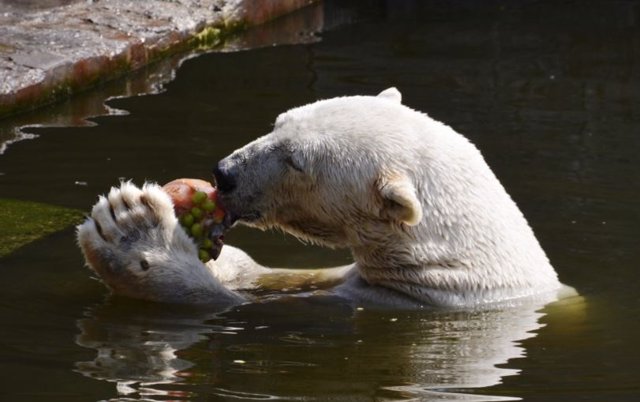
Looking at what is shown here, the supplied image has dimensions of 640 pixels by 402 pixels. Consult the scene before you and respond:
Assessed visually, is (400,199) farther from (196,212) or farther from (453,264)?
(196,212)

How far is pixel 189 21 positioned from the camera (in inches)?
403

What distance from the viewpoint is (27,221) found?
6.47 m

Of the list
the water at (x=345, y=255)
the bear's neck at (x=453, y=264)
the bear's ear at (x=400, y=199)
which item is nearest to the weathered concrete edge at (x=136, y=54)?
the water at (x=345, y=255)

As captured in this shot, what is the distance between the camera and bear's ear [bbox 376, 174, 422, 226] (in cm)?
511

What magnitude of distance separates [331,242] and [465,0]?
23.3 feet

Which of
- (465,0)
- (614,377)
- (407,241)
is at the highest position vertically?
(465,0)

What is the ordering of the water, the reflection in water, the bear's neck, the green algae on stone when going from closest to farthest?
the reflection in water
the water
the bear's neck
the green algae on stone

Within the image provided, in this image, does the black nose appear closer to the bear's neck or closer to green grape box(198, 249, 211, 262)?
green grape box(198, 249, 211, 262)

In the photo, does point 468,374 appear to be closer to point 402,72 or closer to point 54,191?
point 54,191

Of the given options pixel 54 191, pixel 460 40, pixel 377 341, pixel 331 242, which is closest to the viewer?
pixel 377 341

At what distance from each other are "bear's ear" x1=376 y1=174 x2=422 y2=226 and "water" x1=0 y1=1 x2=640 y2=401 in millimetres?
404

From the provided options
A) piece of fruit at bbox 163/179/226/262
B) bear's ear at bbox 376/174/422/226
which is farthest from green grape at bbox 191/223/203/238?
bear's ear at bbox 376/174/422/226

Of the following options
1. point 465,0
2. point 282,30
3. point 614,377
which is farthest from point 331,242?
point 465,0

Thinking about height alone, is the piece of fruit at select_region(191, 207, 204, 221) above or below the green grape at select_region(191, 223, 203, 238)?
above
